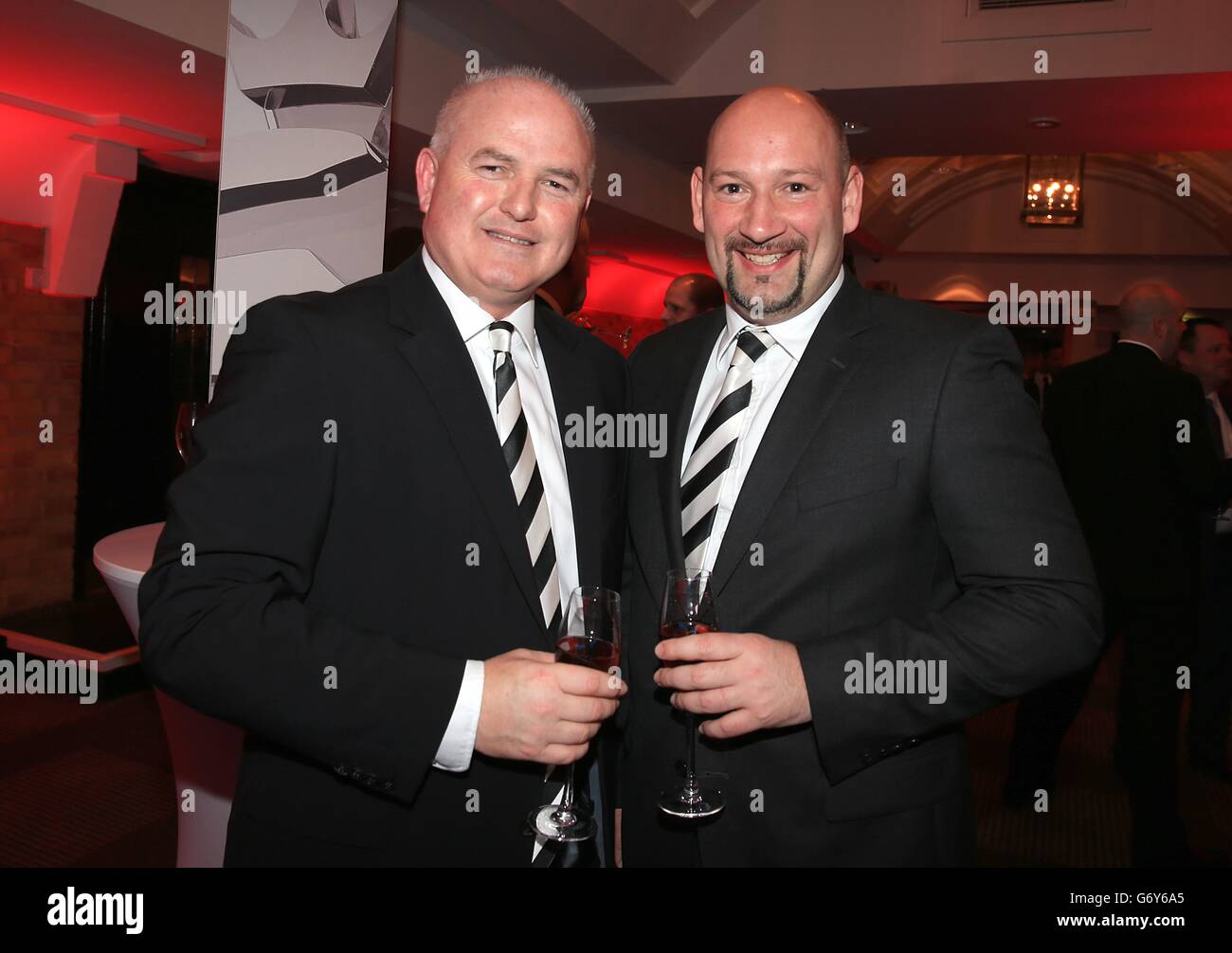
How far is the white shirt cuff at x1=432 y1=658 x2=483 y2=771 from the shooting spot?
1.33m

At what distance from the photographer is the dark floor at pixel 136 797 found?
3574mm

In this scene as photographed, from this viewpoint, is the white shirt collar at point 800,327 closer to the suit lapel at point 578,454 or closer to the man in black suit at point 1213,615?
the suit lapel at point 578,454

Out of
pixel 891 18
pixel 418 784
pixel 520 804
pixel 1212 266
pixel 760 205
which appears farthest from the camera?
pixel 1212 266

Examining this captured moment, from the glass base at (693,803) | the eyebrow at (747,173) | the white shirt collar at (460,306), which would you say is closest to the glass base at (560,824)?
the glass base at (693,803)

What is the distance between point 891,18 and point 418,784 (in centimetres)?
570

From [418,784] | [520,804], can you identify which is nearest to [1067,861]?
[520,804]

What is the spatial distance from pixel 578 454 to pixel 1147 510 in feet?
9.29

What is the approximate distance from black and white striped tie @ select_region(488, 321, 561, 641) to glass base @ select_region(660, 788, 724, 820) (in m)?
0.35

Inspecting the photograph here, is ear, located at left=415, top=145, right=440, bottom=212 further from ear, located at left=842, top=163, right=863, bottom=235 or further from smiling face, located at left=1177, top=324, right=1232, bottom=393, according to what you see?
smiling face, located at left=1177, top=324, right=1232, bottom=393

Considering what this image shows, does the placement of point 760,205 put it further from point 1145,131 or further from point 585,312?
point 585,312

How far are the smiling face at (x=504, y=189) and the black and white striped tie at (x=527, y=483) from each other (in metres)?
0.13

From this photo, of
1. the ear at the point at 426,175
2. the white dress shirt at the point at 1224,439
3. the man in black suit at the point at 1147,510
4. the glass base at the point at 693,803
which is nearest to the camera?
the glass base at the point at 693,803

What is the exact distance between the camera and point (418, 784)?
1.31m

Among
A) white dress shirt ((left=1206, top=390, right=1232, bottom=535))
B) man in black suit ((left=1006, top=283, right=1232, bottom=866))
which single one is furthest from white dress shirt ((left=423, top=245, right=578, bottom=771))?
white dress shirt ((left=1206, top=390, right=1232, bottom=535))
